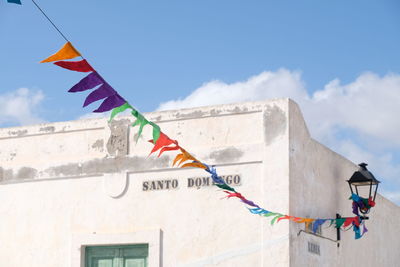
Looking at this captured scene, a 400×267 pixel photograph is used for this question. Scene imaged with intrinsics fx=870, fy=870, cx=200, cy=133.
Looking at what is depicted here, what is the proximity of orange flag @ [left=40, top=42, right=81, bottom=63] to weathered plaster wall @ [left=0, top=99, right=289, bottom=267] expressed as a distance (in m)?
4.19

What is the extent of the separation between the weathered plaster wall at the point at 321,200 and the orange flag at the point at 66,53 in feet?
14.7

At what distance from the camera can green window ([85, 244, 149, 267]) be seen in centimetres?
1415

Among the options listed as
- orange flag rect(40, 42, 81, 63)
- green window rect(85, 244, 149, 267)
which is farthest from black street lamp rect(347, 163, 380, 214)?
orange flag rect(40, 42, 81, 63)

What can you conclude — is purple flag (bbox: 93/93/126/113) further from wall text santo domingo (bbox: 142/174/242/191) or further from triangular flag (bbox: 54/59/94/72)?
wall text santo domingo (bbox: 142/174/242/191)

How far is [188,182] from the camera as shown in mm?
13945

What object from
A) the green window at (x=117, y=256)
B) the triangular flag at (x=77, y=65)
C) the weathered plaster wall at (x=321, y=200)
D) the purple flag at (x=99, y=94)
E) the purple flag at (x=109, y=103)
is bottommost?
the green window at (x=117, y=256)

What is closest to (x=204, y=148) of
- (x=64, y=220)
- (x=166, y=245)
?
(x=166, y=245)

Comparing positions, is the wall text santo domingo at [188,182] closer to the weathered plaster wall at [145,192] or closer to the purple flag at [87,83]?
the weathered plaster wall at [145,192]

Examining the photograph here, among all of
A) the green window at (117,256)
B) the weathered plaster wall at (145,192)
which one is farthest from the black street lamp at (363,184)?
the green window at (117,256)

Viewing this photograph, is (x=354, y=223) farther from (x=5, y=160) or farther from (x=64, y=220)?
(x=5, y=160)

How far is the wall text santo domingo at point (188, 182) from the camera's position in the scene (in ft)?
44.8

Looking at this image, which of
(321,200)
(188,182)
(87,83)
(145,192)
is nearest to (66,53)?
(87,83)

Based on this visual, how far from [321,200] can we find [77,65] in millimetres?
5773

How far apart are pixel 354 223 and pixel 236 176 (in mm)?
2243
